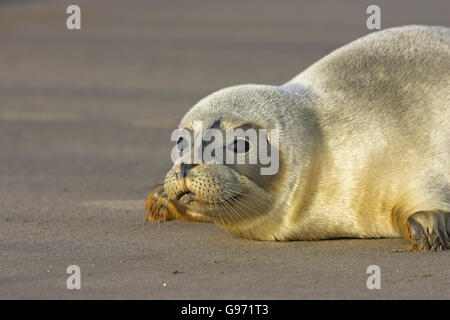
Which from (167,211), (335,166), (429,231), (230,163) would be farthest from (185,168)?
(429,231)

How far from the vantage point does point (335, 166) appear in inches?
205

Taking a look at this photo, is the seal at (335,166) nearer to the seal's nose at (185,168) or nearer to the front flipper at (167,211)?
the seal's nose at (185,168)

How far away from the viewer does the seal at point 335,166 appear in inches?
196

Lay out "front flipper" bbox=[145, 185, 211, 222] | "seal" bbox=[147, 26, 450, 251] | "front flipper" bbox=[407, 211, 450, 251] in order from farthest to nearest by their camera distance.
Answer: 1. "front flipper" bbox=[145, 185, 211, 222]
2. "seal" bbox=[147, 26, 450, 251]
3. "front flipper" bbox=[407, 211, 450, 251]

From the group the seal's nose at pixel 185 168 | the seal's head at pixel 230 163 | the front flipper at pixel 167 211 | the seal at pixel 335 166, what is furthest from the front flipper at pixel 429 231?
the front flipper at pixel 167 211

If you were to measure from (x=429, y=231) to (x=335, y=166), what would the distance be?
2.16ft

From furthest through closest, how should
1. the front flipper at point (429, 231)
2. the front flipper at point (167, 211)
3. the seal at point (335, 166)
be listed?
the front flipper at point (167, 211) < the seal at point (335, 166) < the front flipper at point (429, 231)

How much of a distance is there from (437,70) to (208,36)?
10570 millimetres

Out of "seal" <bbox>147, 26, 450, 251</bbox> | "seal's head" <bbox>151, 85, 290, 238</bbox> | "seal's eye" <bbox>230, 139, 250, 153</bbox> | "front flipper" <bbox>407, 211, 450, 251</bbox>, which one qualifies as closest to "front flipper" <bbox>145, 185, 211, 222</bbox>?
"seal" <bbox>147, 26, 450, 251</bbox>

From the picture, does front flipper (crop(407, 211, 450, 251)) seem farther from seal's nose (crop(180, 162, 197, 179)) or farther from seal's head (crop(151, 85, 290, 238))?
seal's nose (crop(180, 162, 197, 179))

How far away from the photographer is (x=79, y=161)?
776 cm

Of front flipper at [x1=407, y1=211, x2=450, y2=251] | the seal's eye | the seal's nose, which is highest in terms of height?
the seal's eye

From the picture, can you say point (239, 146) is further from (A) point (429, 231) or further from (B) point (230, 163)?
(A) point (429, 231)

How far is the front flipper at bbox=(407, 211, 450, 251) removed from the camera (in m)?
4.85
